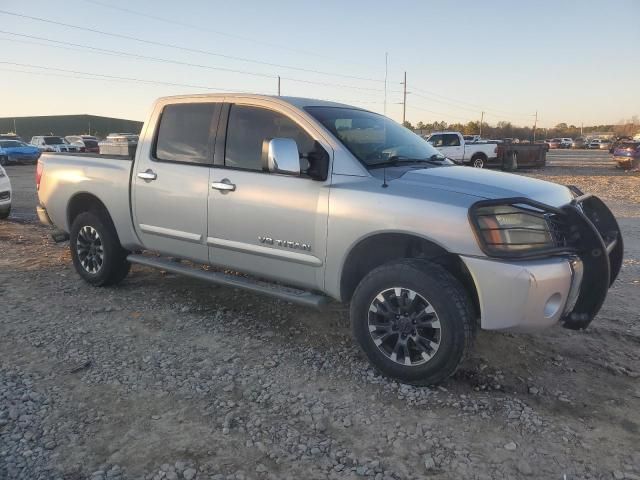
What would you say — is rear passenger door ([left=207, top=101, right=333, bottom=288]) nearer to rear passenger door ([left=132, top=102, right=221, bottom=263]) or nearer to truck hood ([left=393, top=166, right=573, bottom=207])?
rear passenger door ([left=132, top=102, right=221, bottom=263])

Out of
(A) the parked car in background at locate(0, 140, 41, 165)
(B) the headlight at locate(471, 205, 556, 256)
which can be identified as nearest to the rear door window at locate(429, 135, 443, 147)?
(B) the headlight at locate(471, 205, 556, 256)

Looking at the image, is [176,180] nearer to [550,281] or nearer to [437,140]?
[550,281]

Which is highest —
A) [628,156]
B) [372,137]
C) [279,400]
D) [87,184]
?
[628,156]

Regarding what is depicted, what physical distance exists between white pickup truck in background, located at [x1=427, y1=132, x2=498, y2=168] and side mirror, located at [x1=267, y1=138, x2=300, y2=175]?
20.5 meters

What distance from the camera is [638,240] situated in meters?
8.15

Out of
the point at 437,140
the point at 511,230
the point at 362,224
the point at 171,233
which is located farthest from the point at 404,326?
the point at 437,140

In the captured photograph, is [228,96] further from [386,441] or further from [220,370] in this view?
[386,441]

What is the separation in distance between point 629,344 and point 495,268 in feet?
6.18

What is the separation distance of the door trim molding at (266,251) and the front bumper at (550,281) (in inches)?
45.1

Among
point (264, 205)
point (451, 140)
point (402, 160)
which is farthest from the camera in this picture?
point (451, 140)

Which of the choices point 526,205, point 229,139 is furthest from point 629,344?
point 229,139

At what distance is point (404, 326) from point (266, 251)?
1.24m

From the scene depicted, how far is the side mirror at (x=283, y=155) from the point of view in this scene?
3.61 meters

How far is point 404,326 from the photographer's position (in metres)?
3.40
